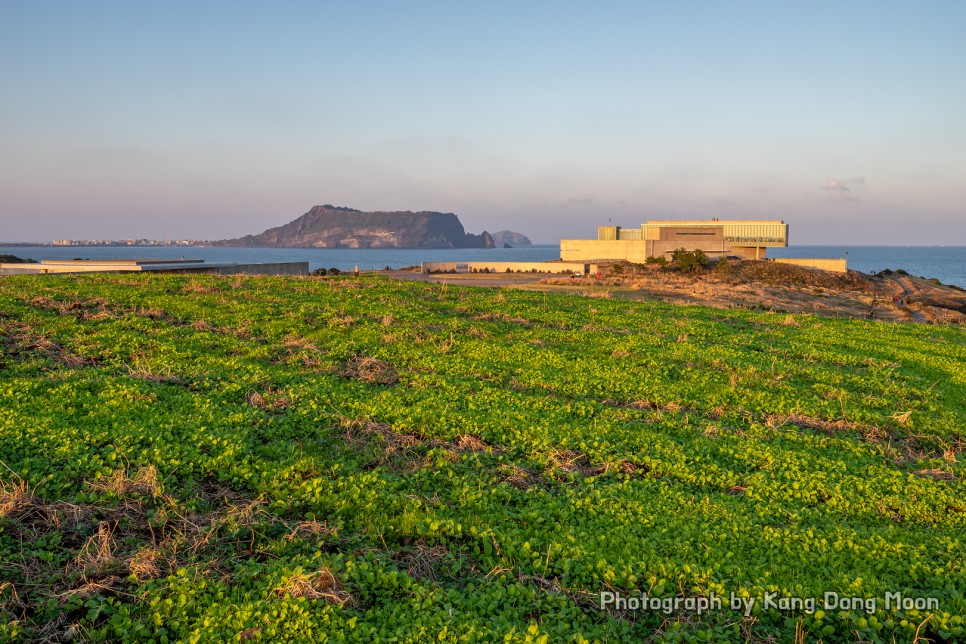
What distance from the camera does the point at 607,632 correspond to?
493 centimetres

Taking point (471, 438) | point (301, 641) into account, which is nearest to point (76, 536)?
point (301, 641)

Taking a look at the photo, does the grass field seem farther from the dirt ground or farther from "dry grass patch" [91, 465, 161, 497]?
the dirt ground

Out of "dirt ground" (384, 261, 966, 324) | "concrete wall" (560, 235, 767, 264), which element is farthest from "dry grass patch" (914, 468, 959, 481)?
"concrete wall" (560, 235, 767, 264)

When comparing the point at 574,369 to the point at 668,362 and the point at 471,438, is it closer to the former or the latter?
the point at 668,362

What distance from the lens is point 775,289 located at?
4588 cm

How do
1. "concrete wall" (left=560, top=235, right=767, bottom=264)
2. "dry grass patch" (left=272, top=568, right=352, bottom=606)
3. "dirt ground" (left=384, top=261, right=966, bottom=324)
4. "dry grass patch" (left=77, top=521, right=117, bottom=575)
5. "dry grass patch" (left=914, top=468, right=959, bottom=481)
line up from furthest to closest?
"concrete wall" (left=560, top=235, right=767, bottom=264) < "dirt ground" (left=384, top=261, right=966, bottom=324) < "dry grass patch" (left=914, top=468, right=959, bottom=481) < "dry grass patch" (left=77, top=521, right=117, bottom=575) < "dry grass patch" (left=272, top=568, right=352, bottom=606)

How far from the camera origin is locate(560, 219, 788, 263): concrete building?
268 ft

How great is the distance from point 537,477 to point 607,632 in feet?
9.90

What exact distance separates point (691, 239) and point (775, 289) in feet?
132

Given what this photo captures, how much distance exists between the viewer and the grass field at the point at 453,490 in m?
5.10

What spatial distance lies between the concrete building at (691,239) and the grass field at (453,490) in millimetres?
68714

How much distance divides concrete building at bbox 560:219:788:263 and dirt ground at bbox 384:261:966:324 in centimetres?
1366

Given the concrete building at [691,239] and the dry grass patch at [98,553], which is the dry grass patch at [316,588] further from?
the concrete building at [691,239]

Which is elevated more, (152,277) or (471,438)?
(152,277)
